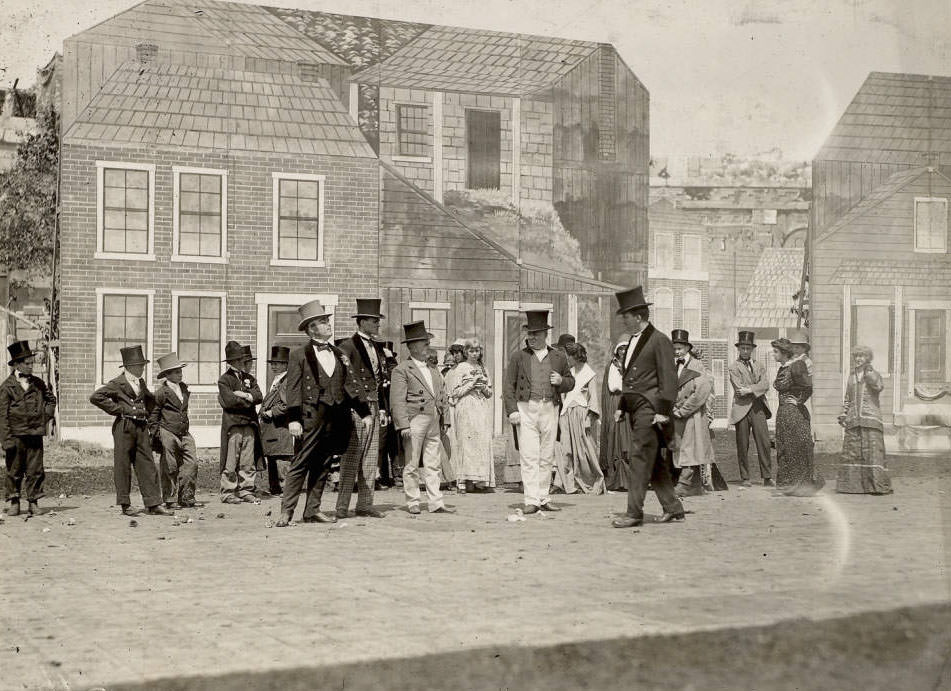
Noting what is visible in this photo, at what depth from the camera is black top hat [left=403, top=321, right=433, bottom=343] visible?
32.9 feet

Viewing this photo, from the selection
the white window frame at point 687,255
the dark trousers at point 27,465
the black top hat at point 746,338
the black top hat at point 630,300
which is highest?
the white window frame at point 687,255

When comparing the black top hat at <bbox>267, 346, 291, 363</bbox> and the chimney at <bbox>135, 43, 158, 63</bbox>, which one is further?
the black top hat at <bbox>267, 346, 291, 363</bbox>

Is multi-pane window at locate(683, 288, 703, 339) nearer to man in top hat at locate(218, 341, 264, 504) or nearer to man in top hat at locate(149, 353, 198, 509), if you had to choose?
man in top hat at locate(218, 341, 264, 504)

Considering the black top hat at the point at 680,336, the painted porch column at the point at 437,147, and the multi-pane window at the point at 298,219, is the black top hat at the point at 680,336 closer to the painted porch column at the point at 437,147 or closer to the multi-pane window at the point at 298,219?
the painted porch column at the point at 437,147

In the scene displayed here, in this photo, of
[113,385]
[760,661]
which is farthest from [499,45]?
[760,661]

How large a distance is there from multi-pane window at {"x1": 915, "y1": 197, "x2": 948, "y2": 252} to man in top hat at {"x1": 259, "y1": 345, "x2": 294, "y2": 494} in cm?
564

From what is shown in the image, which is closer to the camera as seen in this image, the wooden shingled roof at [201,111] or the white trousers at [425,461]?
the wooden shingled roof at [201,111]

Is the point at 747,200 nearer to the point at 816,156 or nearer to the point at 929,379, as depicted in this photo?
the point at 816,156

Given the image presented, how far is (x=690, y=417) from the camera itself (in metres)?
11.5

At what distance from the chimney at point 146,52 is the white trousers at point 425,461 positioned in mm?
3489

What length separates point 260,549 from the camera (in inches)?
319

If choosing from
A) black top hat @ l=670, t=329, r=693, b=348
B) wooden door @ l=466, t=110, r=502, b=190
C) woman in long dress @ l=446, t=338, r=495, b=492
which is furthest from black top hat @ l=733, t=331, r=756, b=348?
wooden door @ l=466, t=110, r=502, b=190

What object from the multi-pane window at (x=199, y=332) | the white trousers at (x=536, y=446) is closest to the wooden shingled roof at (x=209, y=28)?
the multi-pane window at (x=199, y=332)

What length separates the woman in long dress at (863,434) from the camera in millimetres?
11195
